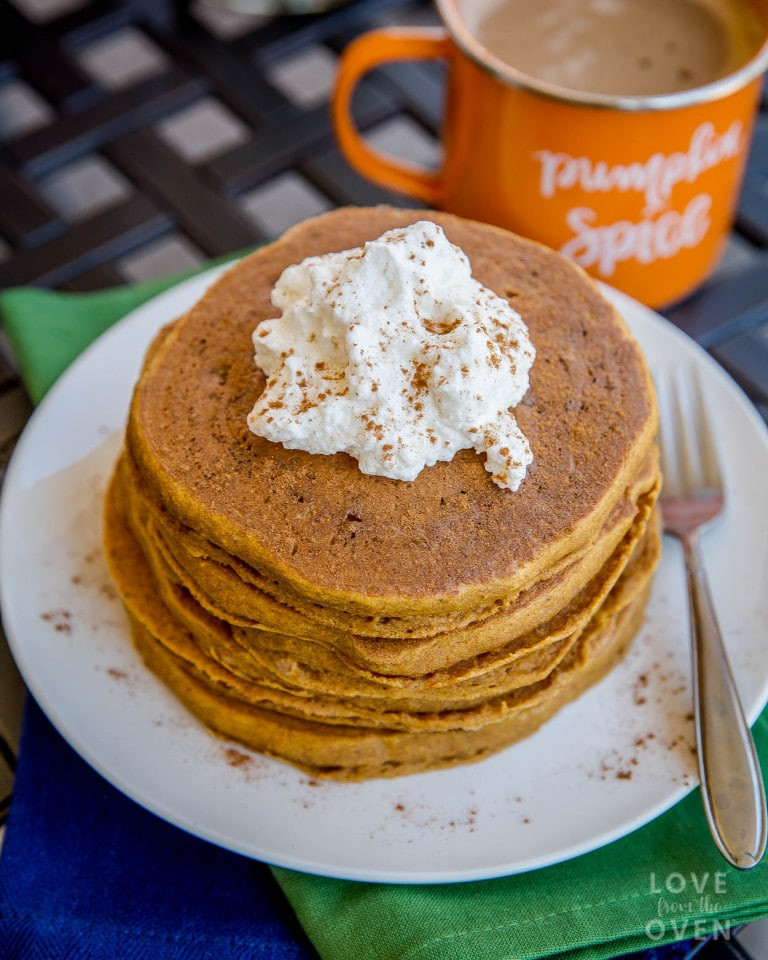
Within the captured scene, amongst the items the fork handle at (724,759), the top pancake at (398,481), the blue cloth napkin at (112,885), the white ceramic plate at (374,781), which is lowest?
the blue cloth napkin at (112,885)

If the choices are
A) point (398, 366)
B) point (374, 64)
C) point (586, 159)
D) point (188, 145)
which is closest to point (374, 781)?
point (398, 366)

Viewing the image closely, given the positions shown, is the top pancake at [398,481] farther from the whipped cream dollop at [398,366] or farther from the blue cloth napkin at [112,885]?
the blue cloth napkin at [112,885]

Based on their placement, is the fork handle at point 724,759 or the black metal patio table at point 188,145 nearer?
the fork handle at point 724,759

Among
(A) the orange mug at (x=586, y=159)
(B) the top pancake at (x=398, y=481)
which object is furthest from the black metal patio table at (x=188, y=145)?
(B) the top pancake at (x=398, y=481)

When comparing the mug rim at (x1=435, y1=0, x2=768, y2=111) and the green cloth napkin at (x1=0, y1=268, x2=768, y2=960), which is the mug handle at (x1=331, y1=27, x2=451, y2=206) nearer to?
the mug rim at (x1=435, y1=0, x2=768, y2=111)

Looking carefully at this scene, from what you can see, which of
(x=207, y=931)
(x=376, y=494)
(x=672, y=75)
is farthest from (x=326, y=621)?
(x=672, y=75)

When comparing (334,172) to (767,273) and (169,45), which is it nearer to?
(169,45)

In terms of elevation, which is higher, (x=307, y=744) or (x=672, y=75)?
(x=672, y=75)
